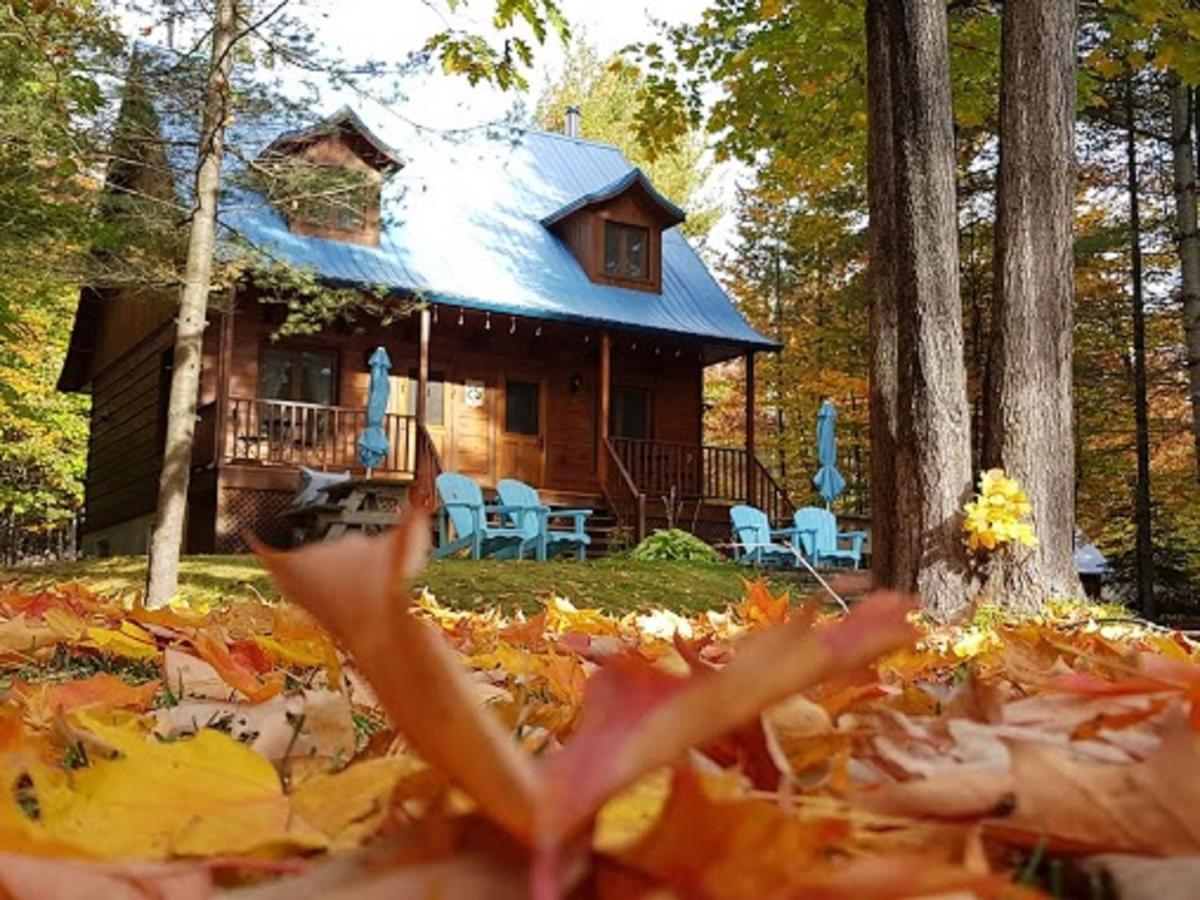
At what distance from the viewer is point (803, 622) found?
36cm

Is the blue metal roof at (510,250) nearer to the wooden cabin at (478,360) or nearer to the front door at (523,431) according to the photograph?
the wooden cabin at (478,360)

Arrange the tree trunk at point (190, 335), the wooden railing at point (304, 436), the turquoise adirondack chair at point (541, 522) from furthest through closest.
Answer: the wooden railing at point (304, 436)
the turquoise adirondack chair at point (541, 522)
the tree trunk at point (190, 335)

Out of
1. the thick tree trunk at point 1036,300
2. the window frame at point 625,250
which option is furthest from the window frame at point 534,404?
the thick tree trunk at point 1036,300

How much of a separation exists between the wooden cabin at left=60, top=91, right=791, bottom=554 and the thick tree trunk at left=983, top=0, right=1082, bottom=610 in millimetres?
10986

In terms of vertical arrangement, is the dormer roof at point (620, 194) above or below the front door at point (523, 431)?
above

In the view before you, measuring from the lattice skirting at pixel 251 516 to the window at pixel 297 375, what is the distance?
221 cm

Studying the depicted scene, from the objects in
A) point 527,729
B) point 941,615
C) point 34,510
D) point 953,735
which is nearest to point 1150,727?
point 953,735

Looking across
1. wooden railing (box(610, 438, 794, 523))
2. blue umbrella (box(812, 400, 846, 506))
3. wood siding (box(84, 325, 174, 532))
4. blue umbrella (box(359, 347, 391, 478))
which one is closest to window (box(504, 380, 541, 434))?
wooden railing (box(610, 438, 794, 523))

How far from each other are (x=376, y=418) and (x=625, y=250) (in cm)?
676

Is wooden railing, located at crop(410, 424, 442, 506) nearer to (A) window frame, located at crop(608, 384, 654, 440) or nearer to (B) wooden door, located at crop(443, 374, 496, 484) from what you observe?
(B) wooden door, located at crop(443, 374, 496, 484)

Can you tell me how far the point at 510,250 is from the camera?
19250 millimetres

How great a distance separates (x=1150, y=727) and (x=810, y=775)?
192 millimetres

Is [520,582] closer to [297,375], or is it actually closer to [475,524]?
[475,524]

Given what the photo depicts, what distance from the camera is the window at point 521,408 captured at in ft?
63.5
